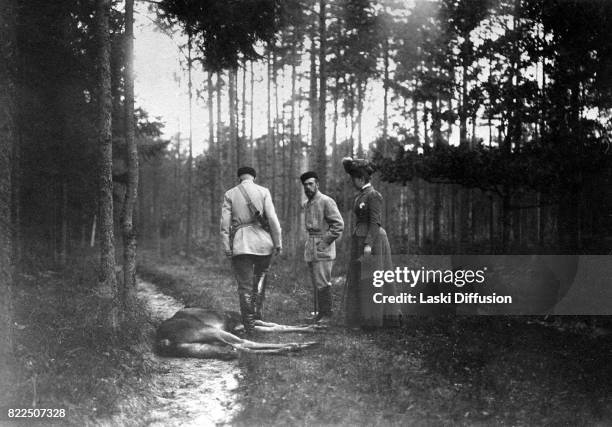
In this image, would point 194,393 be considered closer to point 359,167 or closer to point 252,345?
point 252,345

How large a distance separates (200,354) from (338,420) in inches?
106

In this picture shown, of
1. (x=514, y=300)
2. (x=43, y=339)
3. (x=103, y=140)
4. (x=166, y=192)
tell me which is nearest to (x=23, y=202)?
(x=103, y=140)

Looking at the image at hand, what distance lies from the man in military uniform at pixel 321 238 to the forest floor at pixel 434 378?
1.58 feet

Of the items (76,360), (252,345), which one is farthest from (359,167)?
(76,360)

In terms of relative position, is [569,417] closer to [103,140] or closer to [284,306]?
[284,306]

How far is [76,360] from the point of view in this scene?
15.7 ft

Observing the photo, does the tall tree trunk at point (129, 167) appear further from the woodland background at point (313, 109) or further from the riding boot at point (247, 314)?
the riding boot at point (247, 314)

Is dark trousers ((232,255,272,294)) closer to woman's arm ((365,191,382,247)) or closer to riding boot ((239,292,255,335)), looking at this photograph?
riding boot ((239,292,255,335))

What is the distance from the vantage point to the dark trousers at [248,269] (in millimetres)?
7293

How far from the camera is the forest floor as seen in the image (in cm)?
410

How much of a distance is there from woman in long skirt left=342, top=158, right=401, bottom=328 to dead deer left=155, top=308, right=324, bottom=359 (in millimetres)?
1216

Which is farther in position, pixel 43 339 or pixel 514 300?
pixel 514 300

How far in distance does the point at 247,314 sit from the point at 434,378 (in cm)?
318

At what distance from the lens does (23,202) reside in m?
15.1
